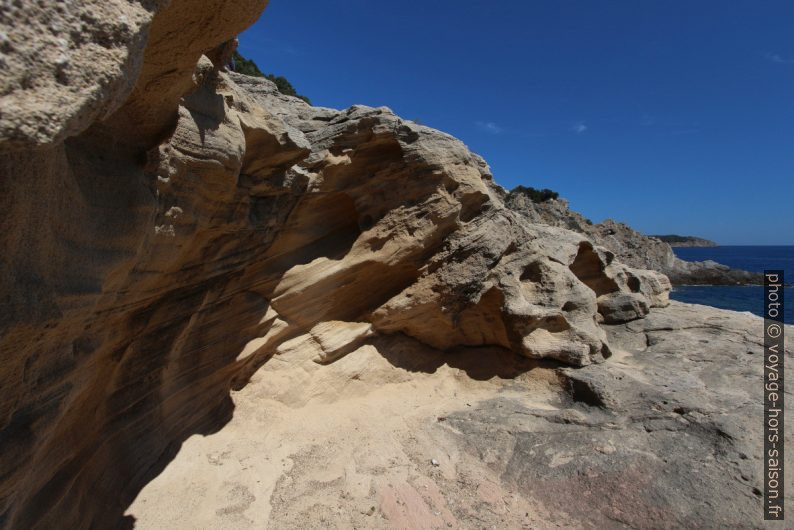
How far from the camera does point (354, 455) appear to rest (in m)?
7.05

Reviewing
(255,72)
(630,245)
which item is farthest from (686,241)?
Answer: (255,72)

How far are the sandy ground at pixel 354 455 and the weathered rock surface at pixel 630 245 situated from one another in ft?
55.2

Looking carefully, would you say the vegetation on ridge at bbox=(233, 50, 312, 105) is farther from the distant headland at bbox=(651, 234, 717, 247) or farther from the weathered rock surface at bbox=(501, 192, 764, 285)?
the distant headland at bbox=(651, 234, 717, 247)

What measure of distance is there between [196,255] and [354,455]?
4091mm

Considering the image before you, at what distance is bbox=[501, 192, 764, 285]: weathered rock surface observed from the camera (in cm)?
2795

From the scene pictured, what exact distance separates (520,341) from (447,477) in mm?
3581

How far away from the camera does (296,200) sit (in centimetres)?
781

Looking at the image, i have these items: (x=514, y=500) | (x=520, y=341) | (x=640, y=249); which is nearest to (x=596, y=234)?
(x=640, y=249)

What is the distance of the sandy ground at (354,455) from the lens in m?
5.91

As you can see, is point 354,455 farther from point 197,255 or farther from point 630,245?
point 630,245

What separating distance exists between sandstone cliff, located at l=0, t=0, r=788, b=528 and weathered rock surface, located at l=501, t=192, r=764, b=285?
599 inches

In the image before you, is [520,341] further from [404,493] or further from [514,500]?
[404,493]

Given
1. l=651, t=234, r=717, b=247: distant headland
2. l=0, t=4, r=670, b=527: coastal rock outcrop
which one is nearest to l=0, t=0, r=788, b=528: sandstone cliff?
l=0, t=4, r=670, b=527: coastal rock outcrop

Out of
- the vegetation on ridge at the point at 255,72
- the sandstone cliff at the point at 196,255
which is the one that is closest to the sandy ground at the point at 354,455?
the sandstone cliff at the point at 196,255
